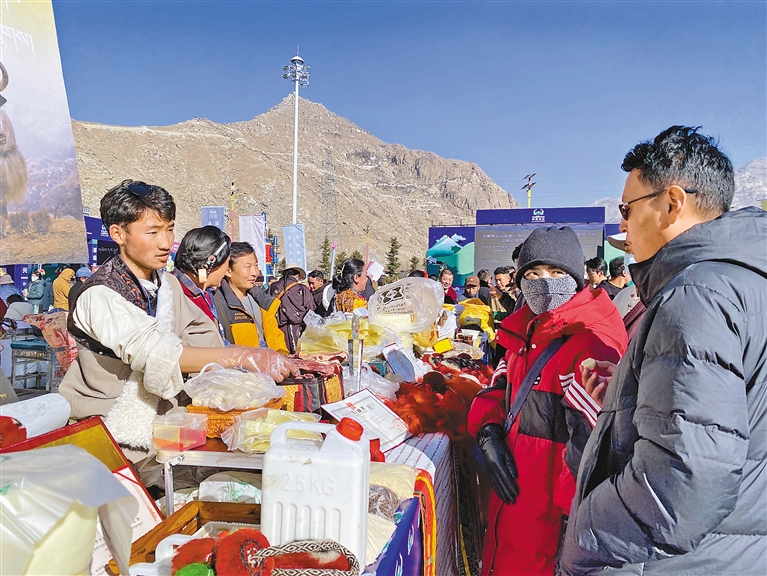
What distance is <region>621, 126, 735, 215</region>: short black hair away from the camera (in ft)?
4.52

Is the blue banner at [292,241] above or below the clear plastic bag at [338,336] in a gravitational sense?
above

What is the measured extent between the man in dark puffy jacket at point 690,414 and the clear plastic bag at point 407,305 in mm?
2762

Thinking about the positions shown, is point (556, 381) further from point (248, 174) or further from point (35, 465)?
point (248, 174)

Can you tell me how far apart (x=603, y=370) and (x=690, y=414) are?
79cm

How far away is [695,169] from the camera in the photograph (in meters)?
1.38

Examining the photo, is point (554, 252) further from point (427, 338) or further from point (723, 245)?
point (427, 338)

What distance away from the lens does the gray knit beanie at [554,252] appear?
7.80ft

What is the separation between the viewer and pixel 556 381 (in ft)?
6.94

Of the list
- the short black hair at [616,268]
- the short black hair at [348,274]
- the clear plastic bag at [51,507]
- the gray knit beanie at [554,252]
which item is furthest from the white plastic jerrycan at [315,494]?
the short black hair at [616,268]

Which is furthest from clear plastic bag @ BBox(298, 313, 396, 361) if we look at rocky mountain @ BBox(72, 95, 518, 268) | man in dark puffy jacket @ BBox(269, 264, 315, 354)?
rocky mountain @ BBox(72, 95, 518, 268)

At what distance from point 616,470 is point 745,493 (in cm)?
28

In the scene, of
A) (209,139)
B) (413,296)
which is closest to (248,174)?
(209,139)

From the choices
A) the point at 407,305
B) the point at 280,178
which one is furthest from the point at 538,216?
the point at 280,178

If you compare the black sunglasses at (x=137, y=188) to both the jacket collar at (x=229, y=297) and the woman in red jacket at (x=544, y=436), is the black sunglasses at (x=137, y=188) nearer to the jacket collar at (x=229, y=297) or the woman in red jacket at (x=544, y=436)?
the woman in red jacket at (x=544, y=436)
